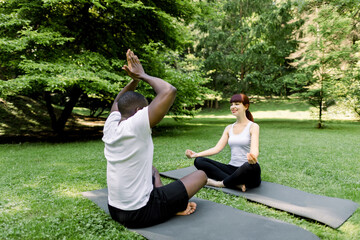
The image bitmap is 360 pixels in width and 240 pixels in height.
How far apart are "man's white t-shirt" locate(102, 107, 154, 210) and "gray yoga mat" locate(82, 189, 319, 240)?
36cm

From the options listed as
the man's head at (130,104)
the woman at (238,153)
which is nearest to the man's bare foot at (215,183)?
the woman at (238,153)

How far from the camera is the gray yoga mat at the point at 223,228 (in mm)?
2326

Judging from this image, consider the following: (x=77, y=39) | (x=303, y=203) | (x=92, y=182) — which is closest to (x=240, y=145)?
(x=303, y=203)

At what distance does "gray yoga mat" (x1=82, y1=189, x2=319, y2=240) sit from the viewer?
2326 millimetres

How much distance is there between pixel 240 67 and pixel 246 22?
2.92m

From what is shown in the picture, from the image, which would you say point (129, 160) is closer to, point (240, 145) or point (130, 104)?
point (130, 104)

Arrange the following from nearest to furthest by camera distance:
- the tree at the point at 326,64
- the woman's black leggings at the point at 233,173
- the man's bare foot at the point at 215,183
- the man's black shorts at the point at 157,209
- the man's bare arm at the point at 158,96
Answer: the man's bare arm at the point at 158,96, the man's black shorts at the point at 157,209, the woman's black leggings at the point at 233,173, the man's bare foot at the point at 215,183, the tree at the point at 326,64

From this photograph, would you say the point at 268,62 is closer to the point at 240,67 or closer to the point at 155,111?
the point at 240,67

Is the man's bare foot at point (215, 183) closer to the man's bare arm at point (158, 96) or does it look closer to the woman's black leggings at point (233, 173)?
the woman's black leggings at point (233, 173)

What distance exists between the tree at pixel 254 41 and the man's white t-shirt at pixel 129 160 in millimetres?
14834

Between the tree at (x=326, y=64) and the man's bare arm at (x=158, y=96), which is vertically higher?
the tree at (x=326, y=64)

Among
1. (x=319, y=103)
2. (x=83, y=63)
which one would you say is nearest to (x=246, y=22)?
(x=319, y=103)

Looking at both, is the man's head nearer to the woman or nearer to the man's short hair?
the man's short hair

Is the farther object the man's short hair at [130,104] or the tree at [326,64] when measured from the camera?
the tree at [326,64]
